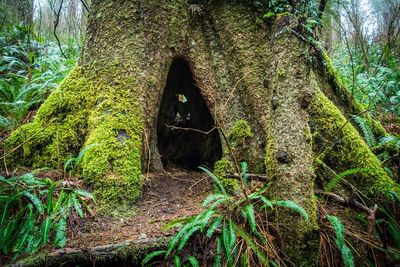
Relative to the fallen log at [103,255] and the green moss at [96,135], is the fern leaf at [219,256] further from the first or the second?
the green moss at [96,135]

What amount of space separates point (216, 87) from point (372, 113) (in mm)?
2779

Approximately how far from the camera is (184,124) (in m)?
4.57

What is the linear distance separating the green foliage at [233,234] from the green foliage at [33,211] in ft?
2.61

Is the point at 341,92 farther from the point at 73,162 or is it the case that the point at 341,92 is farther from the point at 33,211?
the point at 33,211

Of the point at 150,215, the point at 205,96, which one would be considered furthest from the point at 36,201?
the point at 205,96

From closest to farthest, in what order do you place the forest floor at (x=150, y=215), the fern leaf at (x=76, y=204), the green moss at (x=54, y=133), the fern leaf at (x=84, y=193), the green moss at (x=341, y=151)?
1. the forest floor at (x=150, y=215)
2. the fern leaf at (x=76, y=204)
3. the fern leaf at (x=84, y=193)
4. the green moss at (x=341, y=151)
5. the green moss at (x=54, y=133)

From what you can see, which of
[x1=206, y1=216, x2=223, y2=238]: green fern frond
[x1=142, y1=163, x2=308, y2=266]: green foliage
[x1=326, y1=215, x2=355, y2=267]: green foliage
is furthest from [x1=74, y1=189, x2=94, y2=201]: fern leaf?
[x1=326, y1=215, x2=355, y2=267]: green foliage

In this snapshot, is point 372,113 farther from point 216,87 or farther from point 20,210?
point 20,210

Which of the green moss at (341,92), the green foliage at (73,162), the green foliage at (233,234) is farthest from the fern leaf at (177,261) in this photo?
the green moss at (341,92)

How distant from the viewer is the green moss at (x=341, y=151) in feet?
9.14

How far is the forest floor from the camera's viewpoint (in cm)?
233

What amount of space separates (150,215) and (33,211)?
96cm

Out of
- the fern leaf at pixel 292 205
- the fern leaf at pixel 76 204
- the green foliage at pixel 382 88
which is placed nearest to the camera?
the fern leaf at pixel 292 205

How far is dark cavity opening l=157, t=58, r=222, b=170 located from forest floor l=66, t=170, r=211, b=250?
743 mm
